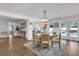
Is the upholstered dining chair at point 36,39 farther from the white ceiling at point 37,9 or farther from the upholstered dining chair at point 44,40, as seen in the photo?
the white ceiling at point 37,9

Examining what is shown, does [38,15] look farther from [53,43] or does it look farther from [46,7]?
[53,43]

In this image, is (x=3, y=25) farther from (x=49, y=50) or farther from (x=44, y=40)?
(x=49, y=50)

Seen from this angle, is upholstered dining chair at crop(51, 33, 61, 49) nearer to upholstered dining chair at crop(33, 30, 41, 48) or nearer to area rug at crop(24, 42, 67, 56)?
area rug at crop(24, 42, 67, 56)

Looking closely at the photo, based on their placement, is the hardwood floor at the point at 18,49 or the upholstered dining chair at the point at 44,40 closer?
the hardwood floor at the point at 18,49

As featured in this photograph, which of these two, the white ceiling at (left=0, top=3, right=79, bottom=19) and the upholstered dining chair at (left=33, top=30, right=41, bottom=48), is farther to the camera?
the upholstered dining chair at (left=33, top=30, right=41, bottom=48)

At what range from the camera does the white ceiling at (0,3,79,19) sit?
2.57 m

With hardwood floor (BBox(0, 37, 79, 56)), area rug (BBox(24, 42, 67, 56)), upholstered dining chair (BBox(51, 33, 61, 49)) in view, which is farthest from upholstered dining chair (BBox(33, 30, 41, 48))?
upholstered dining chair (BBox(51, 33, 61, 49))

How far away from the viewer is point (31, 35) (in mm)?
2734

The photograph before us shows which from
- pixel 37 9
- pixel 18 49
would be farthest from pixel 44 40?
pixel 37 9

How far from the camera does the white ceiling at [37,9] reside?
8.42 ft

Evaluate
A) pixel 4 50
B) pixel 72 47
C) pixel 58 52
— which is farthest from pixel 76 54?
pixel 4 50

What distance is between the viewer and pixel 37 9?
262 cm

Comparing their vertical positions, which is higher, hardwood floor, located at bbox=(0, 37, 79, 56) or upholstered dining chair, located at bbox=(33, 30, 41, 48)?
upholstered dining chair, located at bbox=(33, 30, 41, 48)

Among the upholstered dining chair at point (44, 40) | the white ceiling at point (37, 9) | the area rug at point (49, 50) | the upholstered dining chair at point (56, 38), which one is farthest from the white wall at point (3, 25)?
the upholstered dining chair at point (56, 38)
